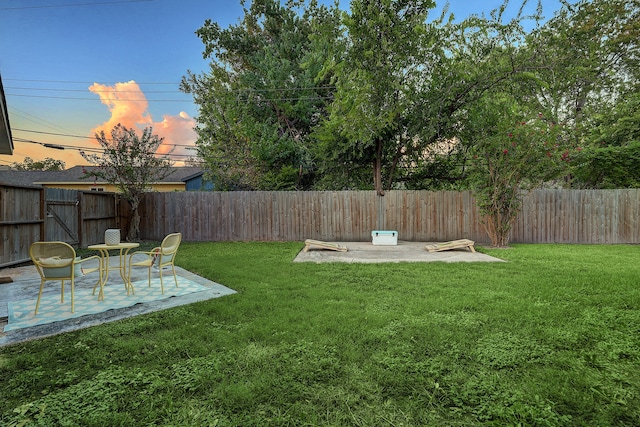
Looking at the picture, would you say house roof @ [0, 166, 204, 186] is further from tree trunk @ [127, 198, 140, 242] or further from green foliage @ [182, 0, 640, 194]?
tree trunk @ [127, 198, 140, 242]

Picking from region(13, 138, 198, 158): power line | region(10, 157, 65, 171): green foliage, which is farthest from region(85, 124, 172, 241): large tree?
region(10, 157, 65, 171): green foliage

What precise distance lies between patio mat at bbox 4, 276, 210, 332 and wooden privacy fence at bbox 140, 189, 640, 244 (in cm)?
521

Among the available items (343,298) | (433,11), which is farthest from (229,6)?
(343,298)

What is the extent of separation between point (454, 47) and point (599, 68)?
8.79 m

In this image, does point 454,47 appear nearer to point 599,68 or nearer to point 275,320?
point 599,68

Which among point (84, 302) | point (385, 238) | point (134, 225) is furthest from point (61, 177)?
point (385, 238)

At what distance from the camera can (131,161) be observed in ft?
30.2

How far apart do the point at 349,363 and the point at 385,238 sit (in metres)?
6.47

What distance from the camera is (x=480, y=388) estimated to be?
1.87 m

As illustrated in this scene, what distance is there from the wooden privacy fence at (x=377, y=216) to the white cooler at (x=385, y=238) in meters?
0.80

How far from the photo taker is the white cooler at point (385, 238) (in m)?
8.36

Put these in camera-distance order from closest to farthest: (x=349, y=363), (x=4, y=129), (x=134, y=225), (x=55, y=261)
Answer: (x=349, y=363)
(x=55, y=261)
(x=4, y=129)
(x=134, y=225)

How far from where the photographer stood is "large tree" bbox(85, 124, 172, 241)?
891 centimetres

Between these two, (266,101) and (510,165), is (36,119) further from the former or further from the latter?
(510,165)
